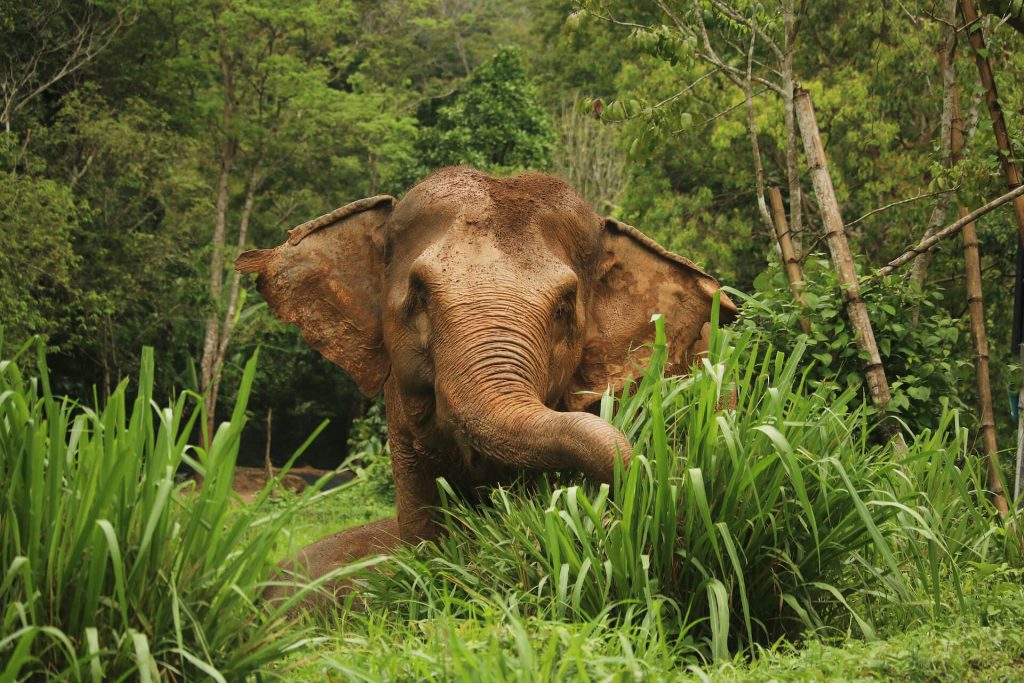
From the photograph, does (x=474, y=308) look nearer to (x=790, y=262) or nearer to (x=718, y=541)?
(x=718, y=541)

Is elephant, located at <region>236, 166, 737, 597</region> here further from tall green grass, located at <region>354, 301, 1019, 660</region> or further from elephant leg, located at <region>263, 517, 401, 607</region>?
tall green grass, located at <region>354, 301, 1019, 660</region>

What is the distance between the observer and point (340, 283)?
6.60 m

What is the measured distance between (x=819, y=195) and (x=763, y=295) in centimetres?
80

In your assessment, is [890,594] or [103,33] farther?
[103,33]

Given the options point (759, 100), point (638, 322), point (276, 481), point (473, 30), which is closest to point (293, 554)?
point (276, 481)

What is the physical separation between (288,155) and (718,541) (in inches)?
978

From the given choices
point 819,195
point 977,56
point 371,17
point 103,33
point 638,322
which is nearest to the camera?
point 638,322

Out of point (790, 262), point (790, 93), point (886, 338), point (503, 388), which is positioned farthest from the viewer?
point (790, 93)

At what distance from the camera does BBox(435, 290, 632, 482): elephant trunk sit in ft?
15.4

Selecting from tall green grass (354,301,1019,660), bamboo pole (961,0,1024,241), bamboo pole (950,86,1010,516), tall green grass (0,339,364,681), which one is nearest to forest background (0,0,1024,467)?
bamboo pole (950,86,1010,516)

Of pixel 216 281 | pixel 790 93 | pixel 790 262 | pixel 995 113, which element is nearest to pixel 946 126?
pixel 790 93

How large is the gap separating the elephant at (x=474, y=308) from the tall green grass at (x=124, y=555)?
174cm

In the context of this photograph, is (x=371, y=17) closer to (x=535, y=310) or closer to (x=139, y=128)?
(x=139, y=128)

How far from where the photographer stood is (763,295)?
8.20 m
